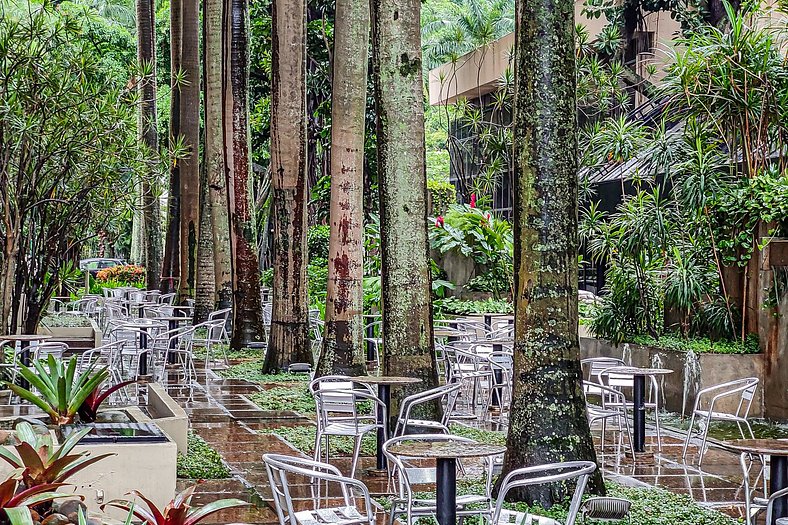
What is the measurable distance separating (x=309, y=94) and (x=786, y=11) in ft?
46.6

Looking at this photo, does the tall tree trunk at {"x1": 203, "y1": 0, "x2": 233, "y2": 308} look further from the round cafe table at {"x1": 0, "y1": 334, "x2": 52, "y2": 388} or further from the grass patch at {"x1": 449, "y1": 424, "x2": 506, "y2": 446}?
the grass patch at {"x1": 449, "y1": 424, "x2": 506, "y2": 446}

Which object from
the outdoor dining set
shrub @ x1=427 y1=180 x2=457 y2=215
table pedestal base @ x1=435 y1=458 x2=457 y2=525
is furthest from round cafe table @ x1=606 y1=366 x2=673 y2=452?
shrub @ x1=427 y1=180 x2=457 y2=215

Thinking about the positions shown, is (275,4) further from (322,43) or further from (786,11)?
(322,43)

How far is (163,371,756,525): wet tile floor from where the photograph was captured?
7289mm

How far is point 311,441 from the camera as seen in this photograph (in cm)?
966

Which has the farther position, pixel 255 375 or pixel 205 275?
pixel 205 275

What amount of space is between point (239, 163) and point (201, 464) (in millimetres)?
9518

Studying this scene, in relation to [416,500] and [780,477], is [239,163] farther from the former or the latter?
[780,477]

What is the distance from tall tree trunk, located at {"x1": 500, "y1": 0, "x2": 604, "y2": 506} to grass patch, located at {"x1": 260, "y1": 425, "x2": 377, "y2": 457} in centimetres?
263

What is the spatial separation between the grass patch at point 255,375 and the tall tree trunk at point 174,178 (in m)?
8.65

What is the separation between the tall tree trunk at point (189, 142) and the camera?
892 inches

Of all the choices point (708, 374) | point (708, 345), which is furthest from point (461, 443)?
point (708, 345)

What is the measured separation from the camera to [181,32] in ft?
76.3

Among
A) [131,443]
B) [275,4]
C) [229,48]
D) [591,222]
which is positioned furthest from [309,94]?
[131,443]
